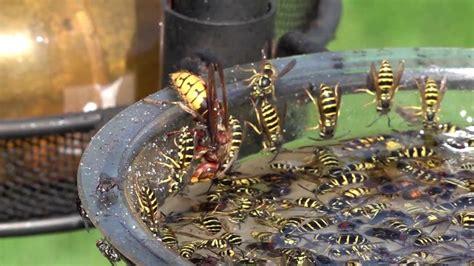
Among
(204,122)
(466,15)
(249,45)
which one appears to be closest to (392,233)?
(204,122)

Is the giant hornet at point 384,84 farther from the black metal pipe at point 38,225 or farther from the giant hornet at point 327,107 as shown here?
the black metal pipe at point 38,225

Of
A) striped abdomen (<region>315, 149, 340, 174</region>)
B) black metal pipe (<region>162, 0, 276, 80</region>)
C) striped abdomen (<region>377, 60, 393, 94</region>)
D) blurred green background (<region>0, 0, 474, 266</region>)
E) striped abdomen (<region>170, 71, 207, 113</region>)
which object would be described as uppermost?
striped abdomen (<region>170, 71, 207, 113</region>)

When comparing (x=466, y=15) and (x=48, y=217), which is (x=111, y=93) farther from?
(x=466, y=15)

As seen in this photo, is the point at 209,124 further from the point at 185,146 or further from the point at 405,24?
the point at 405,24

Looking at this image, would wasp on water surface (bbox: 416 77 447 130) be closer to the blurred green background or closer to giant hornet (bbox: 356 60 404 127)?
giant hornet (bbox: 356 60 404 127)

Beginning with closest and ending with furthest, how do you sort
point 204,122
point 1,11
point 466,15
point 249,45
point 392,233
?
1. point 392,233
2. point 204,122
3. point 249,45
4. point 1,11
5. point 466,15

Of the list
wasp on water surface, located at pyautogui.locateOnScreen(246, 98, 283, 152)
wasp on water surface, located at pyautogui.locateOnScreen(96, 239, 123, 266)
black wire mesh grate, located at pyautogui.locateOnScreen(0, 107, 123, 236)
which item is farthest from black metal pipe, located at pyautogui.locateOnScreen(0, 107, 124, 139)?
wasp on water surface, located at pyautogui.locateOnScreen(96, 239, 123, 266)

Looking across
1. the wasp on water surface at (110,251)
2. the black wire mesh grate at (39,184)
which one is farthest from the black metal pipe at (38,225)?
the wasp on water surface at (110,251)
